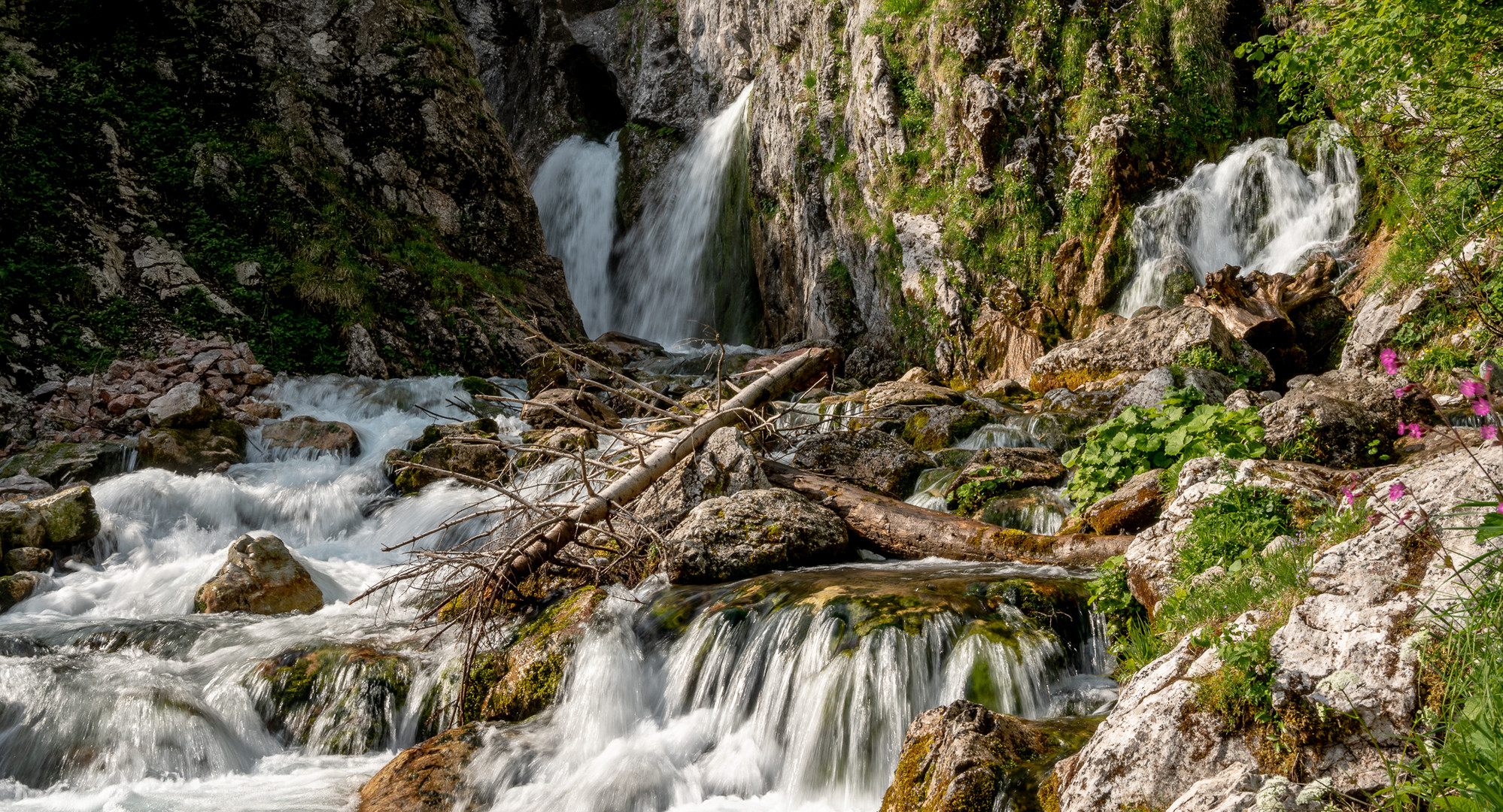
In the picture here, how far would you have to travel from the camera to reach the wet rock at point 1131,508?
535cm

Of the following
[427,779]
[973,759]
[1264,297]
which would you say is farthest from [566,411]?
[1264,297]

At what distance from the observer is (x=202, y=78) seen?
1847 centimetres

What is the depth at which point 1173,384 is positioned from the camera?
9.20 metres

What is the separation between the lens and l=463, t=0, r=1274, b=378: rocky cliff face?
13945 millimetres

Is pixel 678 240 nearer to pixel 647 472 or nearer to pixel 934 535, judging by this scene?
pixel 647 472

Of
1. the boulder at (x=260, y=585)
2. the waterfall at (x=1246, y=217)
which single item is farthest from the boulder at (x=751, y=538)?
the waterfall at (x=1246, y=217)

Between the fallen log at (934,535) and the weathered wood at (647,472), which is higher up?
the weathered wood at (647,472)

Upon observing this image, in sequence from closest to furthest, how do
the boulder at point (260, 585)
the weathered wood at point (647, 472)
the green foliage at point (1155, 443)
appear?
the green foliage at point (1155, 443)
the weathered wood at point (647, 472)
the boulder at point (260, 585)

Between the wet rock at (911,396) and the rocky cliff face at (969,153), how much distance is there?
363 centimetres

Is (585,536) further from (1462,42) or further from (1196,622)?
(1462,42)

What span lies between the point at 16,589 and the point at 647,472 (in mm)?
6557

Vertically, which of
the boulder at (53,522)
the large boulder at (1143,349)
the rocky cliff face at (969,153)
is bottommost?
the boulder at (53,522)

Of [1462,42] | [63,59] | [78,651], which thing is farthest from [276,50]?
[1462,42]

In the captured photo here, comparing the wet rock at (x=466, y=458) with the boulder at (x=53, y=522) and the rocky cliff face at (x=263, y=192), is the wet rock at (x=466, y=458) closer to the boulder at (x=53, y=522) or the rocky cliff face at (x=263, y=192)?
the boulder at (x=53, y=522)
